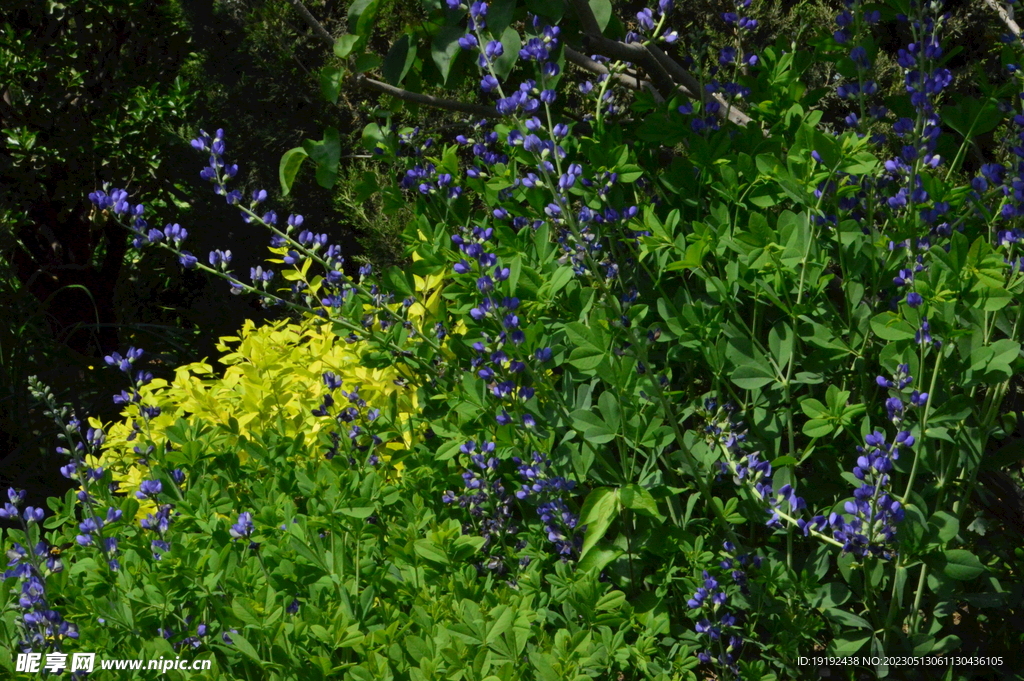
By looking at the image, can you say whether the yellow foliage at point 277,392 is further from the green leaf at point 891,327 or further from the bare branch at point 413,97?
the green leaf at point 891,327

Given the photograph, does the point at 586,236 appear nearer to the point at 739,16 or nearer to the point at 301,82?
the point at 739,16

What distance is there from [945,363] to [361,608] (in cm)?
123

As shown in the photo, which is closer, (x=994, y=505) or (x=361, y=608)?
(x=361, y=608)

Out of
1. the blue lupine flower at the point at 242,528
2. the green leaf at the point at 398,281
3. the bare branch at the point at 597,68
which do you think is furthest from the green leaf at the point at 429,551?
the bare branch at the point at 597,68

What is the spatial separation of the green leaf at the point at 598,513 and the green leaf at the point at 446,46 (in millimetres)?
923

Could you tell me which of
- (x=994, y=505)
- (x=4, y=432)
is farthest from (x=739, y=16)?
(x=4, y=432)

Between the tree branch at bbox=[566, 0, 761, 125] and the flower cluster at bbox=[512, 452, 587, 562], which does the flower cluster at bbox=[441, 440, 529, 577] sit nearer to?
the flower cluster at bbox=[512, 452, 587, 562]

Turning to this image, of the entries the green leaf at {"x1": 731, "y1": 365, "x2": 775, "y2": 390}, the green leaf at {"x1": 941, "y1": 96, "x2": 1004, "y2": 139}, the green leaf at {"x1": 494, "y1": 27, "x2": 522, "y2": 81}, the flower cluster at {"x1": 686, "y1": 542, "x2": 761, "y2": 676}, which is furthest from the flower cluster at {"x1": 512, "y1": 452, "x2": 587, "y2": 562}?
the green leaf at {"x1": 941, "y1": 96, "x2": 1004, "y2": 139}

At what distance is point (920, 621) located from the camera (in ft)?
6.50

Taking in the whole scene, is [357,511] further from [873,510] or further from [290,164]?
[873,510]

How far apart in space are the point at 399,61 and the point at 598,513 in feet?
3.61

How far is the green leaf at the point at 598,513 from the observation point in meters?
1.77

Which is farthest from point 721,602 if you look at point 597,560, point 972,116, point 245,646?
point 972,116

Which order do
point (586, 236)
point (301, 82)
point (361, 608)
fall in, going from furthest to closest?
point (301, 82) < point (586, 236) < point (361, 608)
